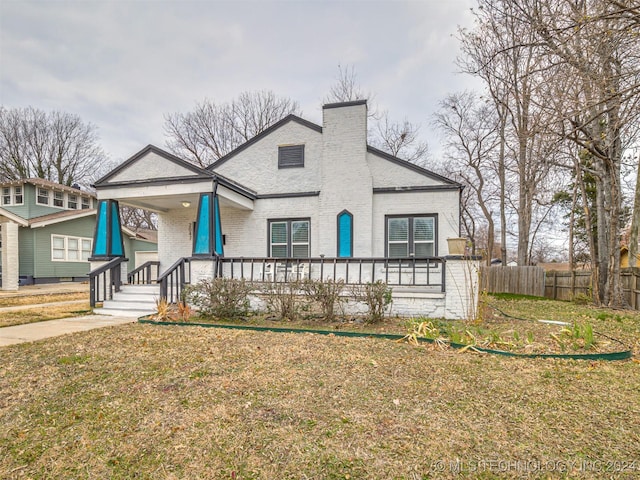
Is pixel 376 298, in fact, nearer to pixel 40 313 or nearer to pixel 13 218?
pixel 40 313

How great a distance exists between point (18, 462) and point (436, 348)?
4.69 m

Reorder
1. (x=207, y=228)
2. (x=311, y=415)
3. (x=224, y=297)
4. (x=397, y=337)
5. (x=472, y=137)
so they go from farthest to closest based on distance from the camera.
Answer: (x=472, y=137)
(x=207, y=228)
(x=224, y=297)
(x=397, y=337)
(x=311, y=415)

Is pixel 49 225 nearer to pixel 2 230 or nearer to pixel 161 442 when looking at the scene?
pixel 2 230

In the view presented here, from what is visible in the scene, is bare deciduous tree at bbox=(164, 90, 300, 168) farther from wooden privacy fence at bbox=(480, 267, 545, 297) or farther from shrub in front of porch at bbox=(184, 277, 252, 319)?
shrub in front of porch at bbox=(184, 277, 252, 319)

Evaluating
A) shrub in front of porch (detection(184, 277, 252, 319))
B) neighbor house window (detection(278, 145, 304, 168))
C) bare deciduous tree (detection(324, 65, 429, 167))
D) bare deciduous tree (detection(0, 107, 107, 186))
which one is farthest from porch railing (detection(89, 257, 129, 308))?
bare deciduous tree (detection(0, 107, 107, 186))

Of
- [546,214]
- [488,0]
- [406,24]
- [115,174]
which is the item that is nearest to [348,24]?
[406,24]

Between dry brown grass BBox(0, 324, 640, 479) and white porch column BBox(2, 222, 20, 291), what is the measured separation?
527 inches

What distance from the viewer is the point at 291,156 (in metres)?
Answer: 11.1

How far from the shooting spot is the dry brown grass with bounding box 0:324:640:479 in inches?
91.2

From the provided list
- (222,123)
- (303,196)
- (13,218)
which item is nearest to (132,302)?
(303,196)

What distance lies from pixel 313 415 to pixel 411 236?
7.82m

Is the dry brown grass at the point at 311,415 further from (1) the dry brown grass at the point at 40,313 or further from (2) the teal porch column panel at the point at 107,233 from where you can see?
(2) the teal porch column panel at the point at 107,233

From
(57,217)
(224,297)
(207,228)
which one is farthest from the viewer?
(57,217)

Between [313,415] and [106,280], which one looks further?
[106,280]
